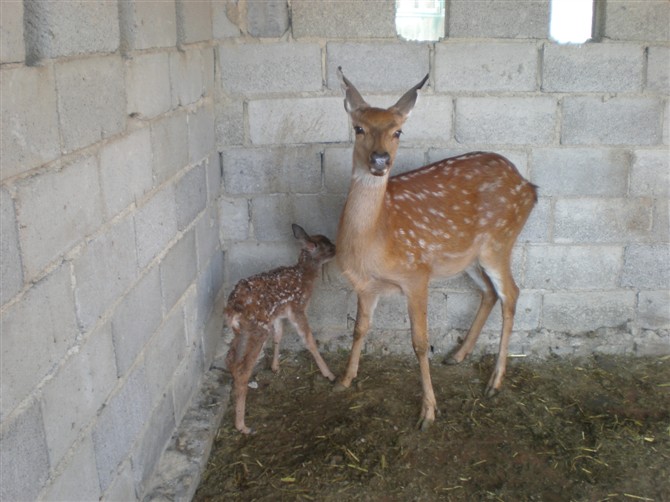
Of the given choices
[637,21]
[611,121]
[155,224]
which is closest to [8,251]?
[155,224]

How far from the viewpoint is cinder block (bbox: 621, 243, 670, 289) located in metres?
4.29

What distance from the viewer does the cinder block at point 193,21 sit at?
336 centimetres

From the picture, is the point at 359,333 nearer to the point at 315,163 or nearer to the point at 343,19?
the point at 315,163

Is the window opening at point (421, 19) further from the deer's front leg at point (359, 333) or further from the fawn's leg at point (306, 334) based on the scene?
the fawn's leg at point (306, 334)

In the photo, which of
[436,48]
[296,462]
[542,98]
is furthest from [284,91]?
[296,462]

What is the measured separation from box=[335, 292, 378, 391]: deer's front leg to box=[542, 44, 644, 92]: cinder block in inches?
63.8

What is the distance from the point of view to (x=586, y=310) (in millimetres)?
4418

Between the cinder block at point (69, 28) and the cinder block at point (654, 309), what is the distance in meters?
3.50

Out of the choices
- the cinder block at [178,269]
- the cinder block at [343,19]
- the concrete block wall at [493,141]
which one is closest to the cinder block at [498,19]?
the concrete block wall at [493,141]

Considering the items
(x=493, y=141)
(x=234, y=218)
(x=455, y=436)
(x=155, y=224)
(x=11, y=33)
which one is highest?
(x=11, y=33)

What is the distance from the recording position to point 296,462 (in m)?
3.37

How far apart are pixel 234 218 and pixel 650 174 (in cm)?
254

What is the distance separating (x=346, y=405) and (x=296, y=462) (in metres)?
0.61

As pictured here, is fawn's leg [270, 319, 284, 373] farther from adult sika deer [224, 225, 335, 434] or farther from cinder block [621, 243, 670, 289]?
cinder block [621, 243, 670, 289]
